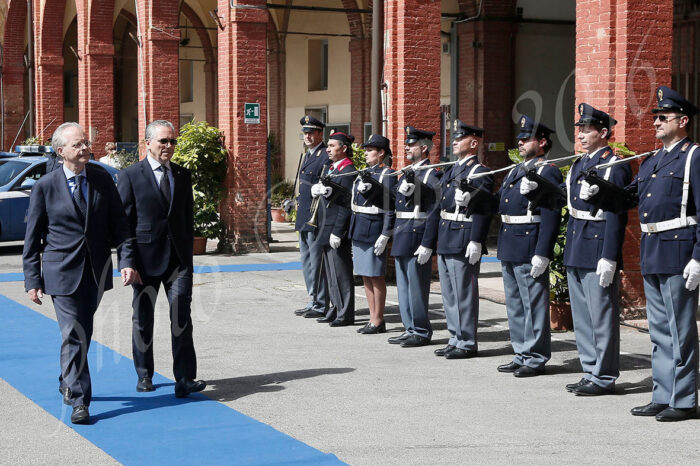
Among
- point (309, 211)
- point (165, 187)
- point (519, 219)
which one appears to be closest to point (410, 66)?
point (309, 211)

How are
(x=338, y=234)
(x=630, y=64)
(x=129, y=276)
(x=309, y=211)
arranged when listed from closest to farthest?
(x=129, y=276)
(x=630, y=64)
(x=338, y=234)
(x=309, y=211)

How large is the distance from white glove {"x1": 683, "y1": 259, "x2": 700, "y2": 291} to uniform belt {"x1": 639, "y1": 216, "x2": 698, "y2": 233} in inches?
11.3

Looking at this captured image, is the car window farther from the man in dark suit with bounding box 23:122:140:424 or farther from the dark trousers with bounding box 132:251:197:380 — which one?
the man in dark suit with bounding box 23:122:140:424

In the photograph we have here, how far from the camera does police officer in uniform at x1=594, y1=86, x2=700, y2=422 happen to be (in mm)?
6285

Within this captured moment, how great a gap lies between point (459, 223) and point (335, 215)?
2.21 metres

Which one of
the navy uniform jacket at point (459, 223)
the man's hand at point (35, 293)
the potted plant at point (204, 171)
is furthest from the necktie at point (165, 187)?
the potted plant at point (204, 171)

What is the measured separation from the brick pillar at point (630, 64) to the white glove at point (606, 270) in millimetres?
3389

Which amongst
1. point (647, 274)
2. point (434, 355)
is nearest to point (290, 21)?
point (434, 355)

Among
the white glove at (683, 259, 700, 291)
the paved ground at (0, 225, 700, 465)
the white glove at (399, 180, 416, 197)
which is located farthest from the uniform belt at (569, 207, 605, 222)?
the white glove at (399, 180, 416, 197)

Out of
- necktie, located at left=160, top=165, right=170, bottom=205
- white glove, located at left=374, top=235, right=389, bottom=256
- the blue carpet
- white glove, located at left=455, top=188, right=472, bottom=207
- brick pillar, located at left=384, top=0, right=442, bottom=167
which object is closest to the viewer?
the blue carpet

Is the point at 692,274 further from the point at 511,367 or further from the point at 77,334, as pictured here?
the point at 77,334

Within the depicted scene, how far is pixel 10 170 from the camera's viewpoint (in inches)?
730

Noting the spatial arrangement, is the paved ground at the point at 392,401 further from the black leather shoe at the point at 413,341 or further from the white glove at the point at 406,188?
the white glove at the point at 406,188

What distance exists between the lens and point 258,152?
1767 cm
